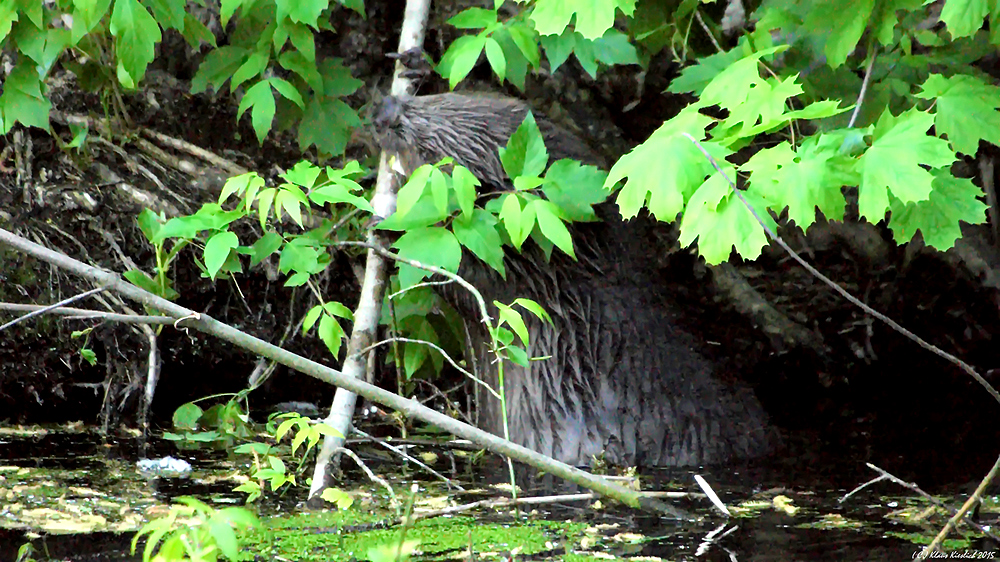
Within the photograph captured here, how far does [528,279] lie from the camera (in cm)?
312

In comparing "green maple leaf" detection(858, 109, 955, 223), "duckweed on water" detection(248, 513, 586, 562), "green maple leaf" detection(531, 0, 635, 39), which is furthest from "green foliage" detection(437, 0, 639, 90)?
"duckweed on water" detection(248, 513, 586, 562)

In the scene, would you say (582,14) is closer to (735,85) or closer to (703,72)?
(735,85)

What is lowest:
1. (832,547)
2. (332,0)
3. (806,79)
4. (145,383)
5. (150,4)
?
(832,547)

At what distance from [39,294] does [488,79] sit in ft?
6.38

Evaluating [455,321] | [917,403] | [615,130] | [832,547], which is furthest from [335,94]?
[917,403]

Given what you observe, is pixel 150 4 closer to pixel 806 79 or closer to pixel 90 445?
pixel 90 445

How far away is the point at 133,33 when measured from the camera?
8.11ft

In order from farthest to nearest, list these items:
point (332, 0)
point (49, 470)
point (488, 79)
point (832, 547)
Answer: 1. point (488, 79)
2. point (332, 0)
3. point (49, 470)
4. point (832, 547)

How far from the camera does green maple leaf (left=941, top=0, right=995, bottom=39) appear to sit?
1.95m

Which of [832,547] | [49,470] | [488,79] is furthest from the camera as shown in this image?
[488,79]

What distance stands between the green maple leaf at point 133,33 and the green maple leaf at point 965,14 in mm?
1890

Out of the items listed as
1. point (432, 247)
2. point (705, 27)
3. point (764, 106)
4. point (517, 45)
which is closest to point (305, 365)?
point (432, 247)

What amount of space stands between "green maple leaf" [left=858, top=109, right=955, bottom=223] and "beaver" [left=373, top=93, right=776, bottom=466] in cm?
127

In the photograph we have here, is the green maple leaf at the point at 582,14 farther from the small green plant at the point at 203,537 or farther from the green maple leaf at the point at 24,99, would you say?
the green maple leaf at the point at 24,99
